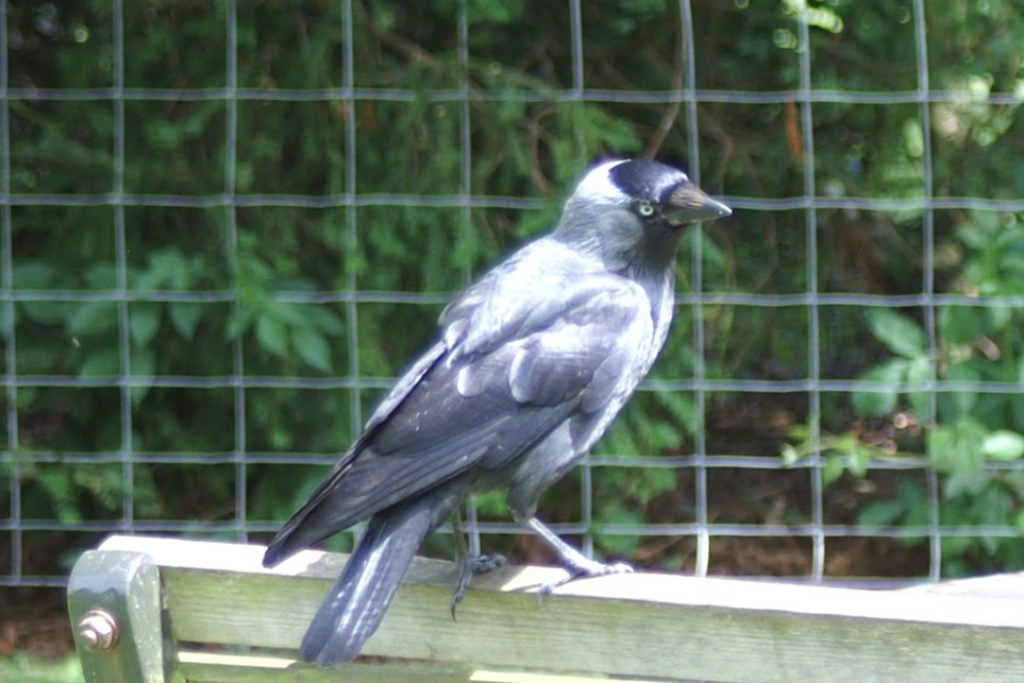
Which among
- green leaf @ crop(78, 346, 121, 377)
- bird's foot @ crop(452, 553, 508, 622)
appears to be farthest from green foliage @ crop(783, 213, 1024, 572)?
green leaf @ crop(78, 346, 121, 377)

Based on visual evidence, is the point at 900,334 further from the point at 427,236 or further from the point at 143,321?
the point at 143,321

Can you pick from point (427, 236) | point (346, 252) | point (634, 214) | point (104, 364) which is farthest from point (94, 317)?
point (634, 214)

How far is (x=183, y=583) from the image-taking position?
2307 millimetres

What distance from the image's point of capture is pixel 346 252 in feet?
12.9

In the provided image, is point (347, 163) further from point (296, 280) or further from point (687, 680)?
point (687, 680)

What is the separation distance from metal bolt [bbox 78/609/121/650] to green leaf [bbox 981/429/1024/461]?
238cm

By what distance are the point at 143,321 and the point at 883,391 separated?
6.22 feet

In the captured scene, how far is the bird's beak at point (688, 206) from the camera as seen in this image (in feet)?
9.32

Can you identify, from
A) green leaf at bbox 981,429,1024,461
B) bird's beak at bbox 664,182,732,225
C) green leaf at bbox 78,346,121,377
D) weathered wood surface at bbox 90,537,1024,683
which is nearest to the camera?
weathered wood surface at bbox 90,537,1024,683

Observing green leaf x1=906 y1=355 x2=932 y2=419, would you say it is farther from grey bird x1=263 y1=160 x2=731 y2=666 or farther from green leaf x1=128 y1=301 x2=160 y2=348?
green leaf x1=128 y1=301 x2=160 y2=348

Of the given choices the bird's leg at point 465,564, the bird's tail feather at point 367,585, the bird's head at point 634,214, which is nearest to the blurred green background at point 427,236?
the bird's head at point 634,214

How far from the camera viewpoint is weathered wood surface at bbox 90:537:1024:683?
2074 millimetres

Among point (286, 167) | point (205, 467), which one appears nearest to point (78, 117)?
point (286, 167)

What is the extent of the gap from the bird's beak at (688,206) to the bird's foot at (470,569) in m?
0.74
